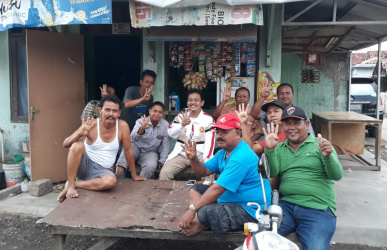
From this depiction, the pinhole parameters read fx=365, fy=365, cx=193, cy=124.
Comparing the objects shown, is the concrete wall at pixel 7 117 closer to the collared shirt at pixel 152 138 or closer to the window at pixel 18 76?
the window at pixel 18 76

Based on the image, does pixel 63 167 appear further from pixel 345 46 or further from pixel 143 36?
pixel 345 46

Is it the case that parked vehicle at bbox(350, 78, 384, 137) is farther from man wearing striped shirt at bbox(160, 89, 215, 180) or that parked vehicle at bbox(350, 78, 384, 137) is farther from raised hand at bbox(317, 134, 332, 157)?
raised hand at bbox(317, 134, 332, 157)

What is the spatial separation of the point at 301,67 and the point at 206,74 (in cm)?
530

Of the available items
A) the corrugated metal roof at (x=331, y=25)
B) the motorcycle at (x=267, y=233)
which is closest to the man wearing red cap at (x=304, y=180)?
the motorcycle at (x=267, y=233)

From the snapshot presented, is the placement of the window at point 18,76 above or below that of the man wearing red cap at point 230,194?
above

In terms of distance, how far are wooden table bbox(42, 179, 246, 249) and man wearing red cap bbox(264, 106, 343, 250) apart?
1.66 feet

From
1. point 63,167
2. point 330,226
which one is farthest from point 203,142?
point 63,167

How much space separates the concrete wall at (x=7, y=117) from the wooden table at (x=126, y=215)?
129 inches

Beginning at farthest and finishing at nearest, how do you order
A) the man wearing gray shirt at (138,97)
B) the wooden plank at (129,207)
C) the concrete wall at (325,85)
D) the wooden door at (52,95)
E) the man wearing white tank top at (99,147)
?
1. the concrete wall at (325,85)
2. the wooden door at (52,95)
3. the man wearing gray shirt at (138,97)
4. the man wearing white tank top at (99,147)
5. the wooden plank at (129,207)

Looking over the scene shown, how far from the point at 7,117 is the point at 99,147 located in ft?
10.9

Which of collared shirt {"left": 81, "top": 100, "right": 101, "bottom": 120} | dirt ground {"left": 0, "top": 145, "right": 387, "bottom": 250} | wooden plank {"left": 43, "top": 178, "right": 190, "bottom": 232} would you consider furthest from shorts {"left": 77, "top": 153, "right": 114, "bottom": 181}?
collared shirt {"left": 81, "top": 100, "right": 101, "bottom": 120}

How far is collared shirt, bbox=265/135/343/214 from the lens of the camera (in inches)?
123

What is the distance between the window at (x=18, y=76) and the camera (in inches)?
257

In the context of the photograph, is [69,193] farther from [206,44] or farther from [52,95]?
[206,44]
